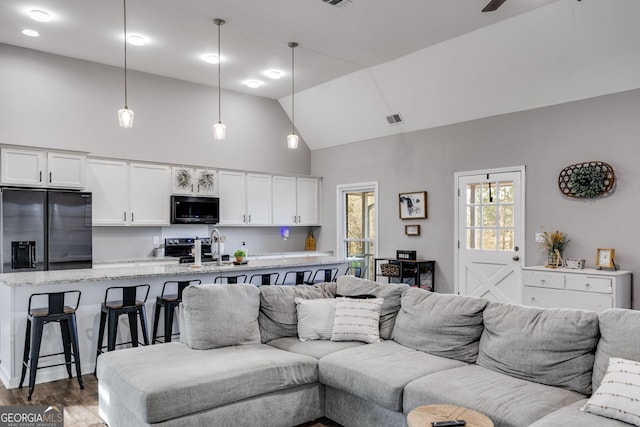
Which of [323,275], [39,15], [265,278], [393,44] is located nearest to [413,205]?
[323,275]

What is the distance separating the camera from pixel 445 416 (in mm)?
2203

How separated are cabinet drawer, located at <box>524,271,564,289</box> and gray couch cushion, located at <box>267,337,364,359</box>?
2.57m

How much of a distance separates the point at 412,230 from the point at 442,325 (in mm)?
3802

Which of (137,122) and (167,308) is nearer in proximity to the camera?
(167,308)

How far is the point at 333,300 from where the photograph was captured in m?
3.82

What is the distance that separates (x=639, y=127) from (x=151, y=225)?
5921mm

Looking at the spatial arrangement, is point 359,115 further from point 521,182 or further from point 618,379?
point 618,379

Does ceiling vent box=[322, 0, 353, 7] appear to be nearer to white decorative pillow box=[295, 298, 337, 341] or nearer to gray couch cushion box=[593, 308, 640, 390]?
white decorative pillow box=[295, 298, 337, 341]

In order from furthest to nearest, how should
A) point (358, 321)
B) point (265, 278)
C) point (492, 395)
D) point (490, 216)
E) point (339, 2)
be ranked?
point (490, 216), point (265, 278), point (339, 2), point (358, 321), point (492, 395)

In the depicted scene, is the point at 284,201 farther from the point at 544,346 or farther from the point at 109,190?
the point at 544,346

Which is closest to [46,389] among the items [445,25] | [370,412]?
[370,412]

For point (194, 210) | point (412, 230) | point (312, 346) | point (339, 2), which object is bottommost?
point (312, 346)

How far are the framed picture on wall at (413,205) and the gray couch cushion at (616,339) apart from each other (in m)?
4.21

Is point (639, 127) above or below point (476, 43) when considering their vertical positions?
below
